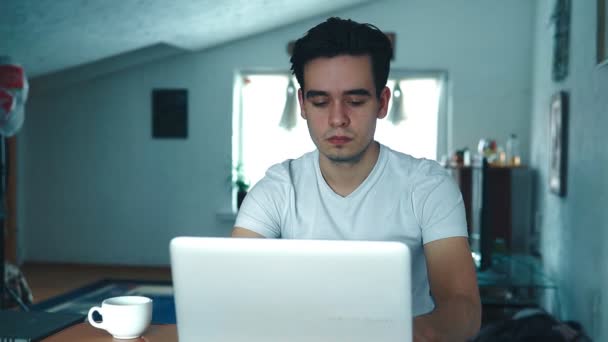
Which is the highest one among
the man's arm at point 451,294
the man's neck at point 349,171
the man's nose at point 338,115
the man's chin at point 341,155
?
the man's nose at point 338,115

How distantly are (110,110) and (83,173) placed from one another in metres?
0.75

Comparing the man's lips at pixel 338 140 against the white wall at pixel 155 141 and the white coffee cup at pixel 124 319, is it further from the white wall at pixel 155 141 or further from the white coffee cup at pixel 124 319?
the white wall at pixel 155 141

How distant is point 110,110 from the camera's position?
6.96m

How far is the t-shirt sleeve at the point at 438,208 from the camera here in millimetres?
1519

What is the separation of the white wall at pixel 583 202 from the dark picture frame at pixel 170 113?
3.71 meters

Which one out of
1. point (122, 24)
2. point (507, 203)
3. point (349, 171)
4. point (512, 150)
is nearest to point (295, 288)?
point (349, 171)

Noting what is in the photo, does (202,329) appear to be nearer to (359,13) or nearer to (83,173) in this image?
(359,13)

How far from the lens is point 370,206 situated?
1.68 meters

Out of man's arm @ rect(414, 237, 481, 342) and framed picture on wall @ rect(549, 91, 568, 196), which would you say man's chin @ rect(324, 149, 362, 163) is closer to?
man's arm @ rect(414, 237, 481, 342)

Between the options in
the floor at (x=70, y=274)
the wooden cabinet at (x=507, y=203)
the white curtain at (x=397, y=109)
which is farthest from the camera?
the white curtain at (x=397, y=109)

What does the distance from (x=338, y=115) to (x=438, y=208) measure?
0.33 metres

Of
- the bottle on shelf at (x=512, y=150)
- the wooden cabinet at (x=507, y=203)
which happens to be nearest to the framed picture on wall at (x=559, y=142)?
the wooden cabinet at (x=507, y=203)

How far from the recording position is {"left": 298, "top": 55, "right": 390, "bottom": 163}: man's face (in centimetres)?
161

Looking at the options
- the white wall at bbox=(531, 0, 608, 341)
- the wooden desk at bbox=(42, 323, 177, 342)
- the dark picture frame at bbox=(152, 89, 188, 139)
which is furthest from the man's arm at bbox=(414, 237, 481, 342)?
the dark picture frame at bbox=(152, 89, 188, 139)
